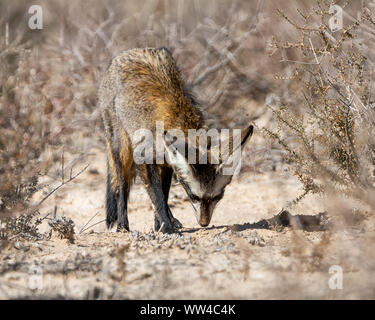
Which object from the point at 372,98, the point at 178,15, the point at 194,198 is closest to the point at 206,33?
the point at 178,15

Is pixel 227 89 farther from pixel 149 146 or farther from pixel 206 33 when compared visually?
pixel 149 146

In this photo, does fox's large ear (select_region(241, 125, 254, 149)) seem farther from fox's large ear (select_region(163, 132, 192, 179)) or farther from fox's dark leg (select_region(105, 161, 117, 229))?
fox's dark leg (select_region(105, 161, 117, 229))

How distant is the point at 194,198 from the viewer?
20.3 ft

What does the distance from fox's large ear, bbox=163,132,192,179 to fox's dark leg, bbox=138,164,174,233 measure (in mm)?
889

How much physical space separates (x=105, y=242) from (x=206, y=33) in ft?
26.1

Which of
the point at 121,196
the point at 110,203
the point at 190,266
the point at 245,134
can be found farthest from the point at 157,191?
the point at 190,266

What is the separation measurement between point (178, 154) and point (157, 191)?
126 centimetres

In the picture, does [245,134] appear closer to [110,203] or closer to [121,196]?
[121,196]

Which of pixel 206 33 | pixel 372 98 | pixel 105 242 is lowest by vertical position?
pixel 105 242

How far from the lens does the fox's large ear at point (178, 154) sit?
600cm

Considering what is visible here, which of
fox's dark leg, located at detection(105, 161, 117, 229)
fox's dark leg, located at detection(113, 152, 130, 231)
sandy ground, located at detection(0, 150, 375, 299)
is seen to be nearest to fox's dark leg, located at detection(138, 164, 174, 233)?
sandy ground, located at detection(0, 150, 375, 299)

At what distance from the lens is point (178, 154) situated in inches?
239

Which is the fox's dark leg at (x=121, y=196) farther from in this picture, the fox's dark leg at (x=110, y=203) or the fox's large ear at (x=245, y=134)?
the fox's large ear at (x=245, y=134)

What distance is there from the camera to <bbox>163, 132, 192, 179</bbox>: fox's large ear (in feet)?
19.7
